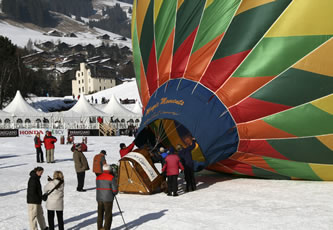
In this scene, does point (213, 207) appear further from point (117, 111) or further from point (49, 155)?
point (117, 111)

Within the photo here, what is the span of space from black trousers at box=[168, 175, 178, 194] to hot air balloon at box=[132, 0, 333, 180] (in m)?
0.63

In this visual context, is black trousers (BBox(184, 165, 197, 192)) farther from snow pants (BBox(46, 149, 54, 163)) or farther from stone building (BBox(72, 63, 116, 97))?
stone building (BBox(72, 63, 116, 97))

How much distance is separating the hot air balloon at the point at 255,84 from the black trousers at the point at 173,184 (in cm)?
63

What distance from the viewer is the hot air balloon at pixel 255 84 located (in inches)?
312

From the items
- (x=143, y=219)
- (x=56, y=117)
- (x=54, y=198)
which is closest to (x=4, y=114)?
(x=56, y=117)

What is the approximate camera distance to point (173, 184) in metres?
8.43

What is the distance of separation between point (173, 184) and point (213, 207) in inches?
52.2

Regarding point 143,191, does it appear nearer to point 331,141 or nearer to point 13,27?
point 331,141

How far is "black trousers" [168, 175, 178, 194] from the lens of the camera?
8.43 metres

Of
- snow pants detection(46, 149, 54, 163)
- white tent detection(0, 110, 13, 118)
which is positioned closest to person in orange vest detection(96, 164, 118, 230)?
snow pants detection(46, 149, 54, 163)

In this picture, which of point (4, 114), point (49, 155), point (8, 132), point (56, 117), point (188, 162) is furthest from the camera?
point (56, 117)

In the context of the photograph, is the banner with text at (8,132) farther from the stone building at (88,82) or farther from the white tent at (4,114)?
the stone building at (88,82)

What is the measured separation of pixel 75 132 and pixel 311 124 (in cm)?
2554

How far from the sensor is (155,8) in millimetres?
9992
